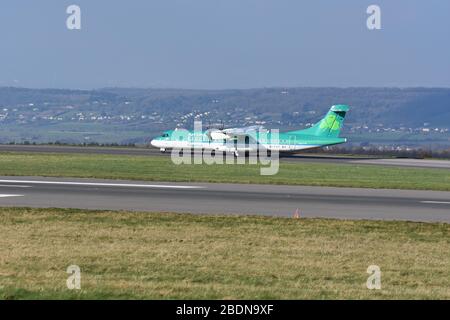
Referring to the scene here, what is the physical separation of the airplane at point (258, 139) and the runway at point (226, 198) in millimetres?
40679

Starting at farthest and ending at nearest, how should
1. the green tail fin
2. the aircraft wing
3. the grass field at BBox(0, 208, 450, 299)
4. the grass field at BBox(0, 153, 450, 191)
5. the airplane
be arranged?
1. the green tail fin
2. the aircraft wing
3. the airplane
4. the grass field at BBox(0, 153, 450, 191)
5. the grass field at BBox(0, 208, 450, 299)

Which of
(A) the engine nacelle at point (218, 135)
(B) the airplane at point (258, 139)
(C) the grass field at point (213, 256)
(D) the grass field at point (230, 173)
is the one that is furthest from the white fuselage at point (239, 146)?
(C) the grass field at point (213, 256)

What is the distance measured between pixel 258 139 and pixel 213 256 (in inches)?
2477

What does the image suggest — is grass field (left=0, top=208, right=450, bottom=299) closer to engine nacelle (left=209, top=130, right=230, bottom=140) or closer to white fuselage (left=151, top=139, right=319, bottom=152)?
white fuselage (left=151, top=139, right=319, bottom=152)

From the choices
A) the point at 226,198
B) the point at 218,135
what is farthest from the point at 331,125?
the point at 226,198

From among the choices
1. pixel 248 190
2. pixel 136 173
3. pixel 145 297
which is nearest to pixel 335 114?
pixel 136 173

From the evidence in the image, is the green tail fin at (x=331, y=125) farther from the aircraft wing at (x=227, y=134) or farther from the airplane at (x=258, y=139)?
the aircraft wing at (x=227, y=134)

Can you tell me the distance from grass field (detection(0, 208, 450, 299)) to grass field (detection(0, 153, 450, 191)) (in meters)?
18.2

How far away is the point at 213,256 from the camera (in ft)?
64.5

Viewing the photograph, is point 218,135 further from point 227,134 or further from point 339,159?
point 339,159

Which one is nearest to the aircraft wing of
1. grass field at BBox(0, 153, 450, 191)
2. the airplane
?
the airplane

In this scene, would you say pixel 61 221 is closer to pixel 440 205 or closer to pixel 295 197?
pixel 295 197

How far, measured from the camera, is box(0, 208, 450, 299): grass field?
1574cm

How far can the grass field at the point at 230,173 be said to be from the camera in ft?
149
